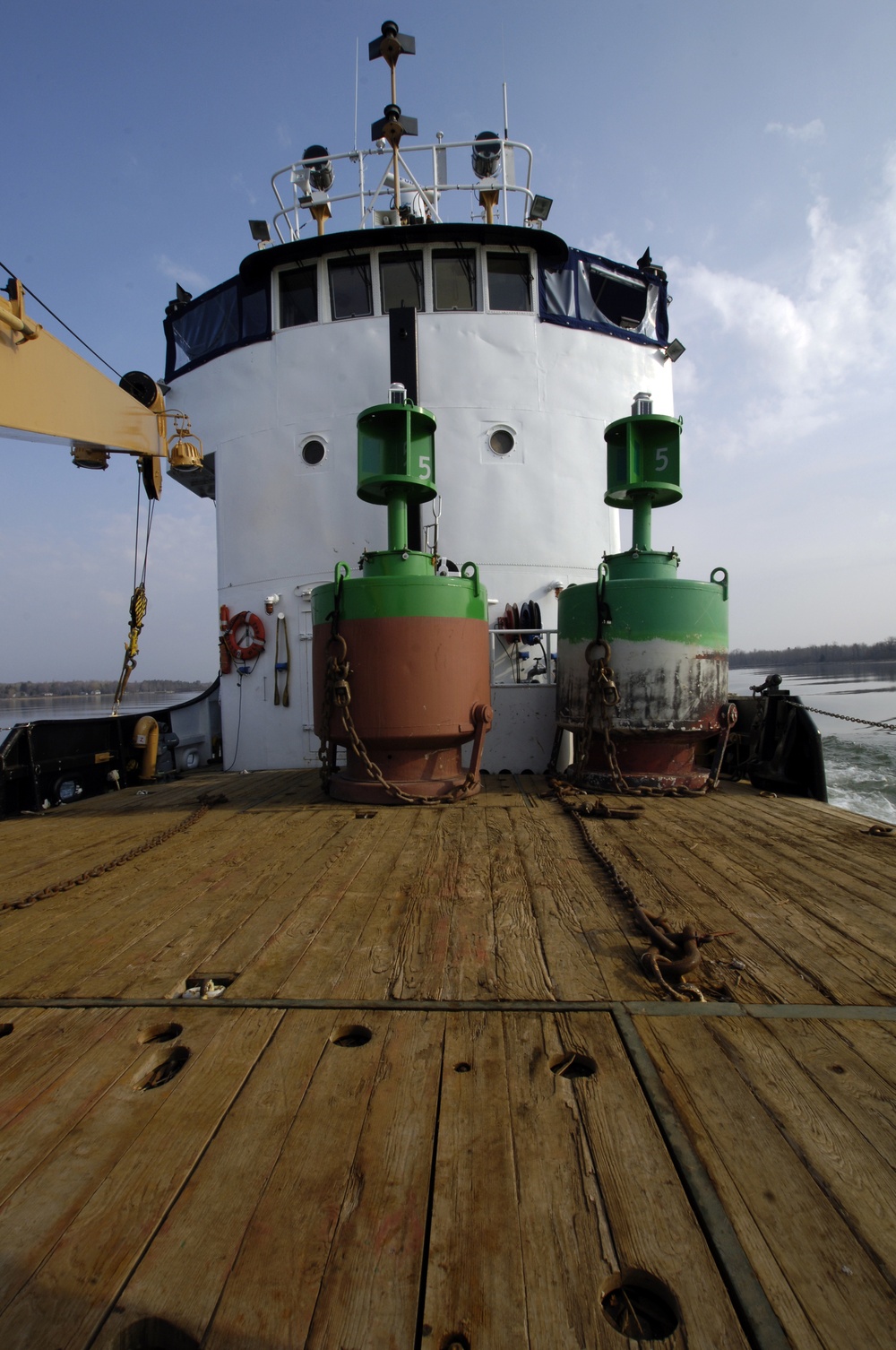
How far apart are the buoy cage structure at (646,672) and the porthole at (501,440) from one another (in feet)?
7.97

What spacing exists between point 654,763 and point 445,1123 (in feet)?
16.0

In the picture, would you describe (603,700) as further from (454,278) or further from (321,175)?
(321,175)

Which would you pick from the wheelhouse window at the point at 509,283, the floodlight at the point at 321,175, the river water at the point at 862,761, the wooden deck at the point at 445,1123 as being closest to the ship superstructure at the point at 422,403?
the wheelhouse window at the point at 509,283

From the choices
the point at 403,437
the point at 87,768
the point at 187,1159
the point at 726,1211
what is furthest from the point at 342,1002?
the point at 87,768

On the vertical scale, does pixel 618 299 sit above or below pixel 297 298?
above

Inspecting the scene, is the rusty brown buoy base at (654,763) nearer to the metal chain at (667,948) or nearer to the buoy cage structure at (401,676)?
the buoy cage structure at (401,676)

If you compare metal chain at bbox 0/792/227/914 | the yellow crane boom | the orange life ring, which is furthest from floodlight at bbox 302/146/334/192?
metal chain at bbox 0/792/227/914

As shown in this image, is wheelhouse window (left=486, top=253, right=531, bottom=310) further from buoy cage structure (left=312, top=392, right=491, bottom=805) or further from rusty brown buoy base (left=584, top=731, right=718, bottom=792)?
rusty brown buoy base (left=584, top=731, right=718, bottom=792)

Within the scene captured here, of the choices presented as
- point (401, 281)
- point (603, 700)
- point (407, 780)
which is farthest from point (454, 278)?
point (407, 780)

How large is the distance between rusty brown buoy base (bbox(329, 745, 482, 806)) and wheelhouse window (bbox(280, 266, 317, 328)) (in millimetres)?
→ 6289

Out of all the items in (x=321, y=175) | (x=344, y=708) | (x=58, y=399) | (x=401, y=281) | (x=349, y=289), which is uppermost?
(x=321, y=175)

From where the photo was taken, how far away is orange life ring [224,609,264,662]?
345 inches

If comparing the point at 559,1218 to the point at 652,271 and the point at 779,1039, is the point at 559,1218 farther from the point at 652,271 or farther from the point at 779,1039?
the point at 652,271

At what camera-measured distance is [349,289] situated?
29.2ft
